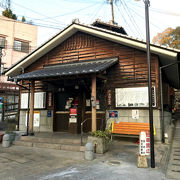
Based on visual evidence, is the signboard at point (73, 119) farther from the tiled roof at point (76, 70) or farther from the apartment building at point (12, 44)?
the apartment building at point (12, 44)

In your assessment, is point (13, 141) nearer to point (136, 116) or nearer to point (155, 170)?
point (136, 116)

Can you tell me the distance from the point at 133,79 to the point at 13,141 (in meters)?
7.42

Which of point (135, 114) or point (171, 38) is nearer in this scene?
point (135, 114)

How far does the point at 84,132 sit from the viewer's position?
11719mm

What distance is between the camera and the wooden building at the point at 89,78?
9695 mm

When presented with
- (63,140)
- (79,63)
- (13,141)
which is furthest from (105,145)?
(79,63)

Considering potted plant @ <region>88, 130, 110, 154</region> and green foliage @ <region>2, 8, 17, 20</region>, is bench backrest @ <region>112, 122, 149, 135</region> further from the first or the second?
green foliage @ <region>2, 8, 17, 20</region>

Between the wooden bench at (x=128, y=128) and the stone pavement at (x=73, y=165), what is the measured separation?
113cm

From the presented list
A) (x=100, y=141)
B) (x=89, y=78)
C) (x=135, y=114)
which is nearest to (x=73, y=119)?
(x=89, y=78)

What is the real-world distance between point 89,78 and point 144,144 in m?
5.68

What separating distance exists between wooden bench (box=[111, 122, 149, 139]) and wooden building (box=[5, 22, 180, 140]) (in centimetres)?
40

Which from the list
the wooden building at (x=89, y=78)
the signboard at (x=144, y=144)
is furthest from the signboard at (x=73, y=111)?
the signboard at (x=144, y=144)

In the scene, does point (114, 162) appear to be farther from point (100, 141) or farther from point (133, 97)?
point (133, 97)

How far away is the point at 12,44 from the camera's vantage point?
25.7 metres
